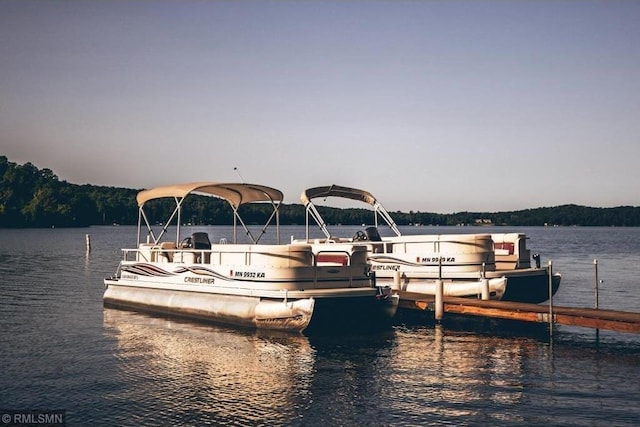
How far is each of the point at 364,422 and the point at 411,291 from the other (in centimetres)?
1495

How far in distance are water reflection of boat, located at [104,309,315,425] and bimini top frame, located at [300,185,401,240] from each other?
8.87 metres

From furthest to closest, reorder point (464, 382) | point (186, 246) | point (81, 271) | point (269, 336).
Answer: point (81, 271), point (186, 246), point (269, 336), point (464, 382)

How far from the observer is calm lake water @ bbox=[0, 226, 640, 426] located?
1260 centimetres

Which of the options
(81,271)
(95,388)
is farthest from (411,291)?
(81,271)

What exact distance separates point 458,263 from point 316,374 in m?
11.7

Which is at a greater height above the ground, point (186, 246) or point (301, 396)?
point (186, 246)

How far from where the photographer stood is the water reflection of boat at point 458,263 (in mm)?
25203

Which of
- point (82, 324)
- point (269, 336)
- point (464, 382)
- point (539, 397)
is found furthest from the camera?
point (82, 324)

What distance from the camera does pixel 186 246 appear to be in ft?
83.6

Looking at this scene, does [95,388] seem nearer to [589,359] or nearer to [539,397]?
[539,397]

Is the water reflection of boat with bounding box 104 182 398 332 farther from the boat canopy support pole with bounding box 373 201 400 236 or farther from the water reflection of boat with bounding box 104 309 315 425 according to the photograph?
the boat canopy support pole with bounding box 373 201 400 236

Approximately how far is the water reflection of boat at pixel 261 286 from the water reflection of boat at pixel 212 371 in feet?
2.53

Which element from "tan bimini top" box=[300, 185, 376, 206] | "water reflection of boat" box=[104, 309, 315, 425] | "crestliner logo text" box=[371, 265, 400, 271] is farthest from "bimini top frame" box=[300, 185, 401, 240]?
"water reflection of boat" box=[104, 309, 315, 425]

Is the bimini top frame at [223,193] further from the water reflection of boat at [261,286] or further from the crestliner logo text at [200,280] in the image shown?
the crestliner logo text at [200,280]
